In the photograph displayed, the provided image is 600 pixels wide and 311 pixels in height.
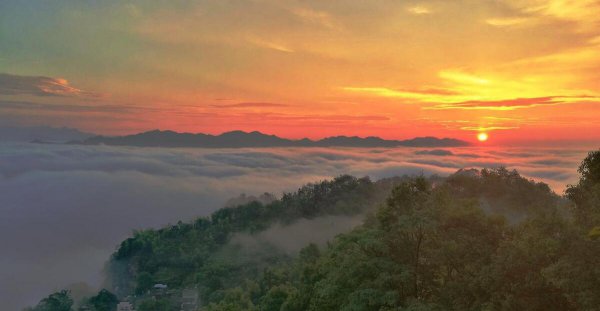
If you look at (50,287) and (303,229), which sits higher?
(303,229)

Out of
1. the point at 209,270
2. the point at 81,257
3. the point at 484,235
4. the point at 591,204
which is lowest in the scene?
the point at 81,257

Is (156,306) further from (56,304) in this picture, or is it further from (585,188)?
(585,188)

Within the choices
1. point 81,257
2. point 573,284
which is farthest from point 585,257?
point 81,257

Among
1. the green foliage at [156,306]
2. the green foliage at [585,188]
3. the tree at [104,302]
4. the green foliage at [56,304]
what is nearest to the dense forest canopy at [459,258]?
the green foliage at [585,188]

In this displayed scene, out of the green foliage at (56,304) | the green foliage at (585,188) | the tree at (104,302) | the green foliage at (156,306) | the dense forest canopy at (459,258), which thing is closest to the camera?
the dense forest canopy at (459,258)

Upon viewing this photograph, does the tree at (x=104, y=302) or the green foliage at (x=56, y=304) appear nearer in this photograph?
the tree at (x=104, y=302)

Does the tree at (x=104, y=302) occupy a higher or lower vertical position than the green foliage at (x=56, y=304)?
higher

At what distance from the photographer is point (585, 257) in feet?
34.7

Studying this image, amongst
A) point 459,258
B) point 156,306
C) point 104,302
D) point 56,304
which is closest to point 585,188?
point 459,258

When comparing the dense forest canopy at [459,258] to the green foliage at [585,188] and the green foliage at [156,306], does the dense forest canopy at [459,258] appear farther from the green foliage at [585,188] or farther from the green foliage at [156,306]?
the green foliage at [156,306]

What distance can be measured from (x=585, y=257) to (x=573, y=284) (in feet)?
2.67

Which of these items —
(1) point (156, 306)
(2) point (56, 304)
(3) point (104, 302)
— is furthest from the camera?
(2) point (56, 304)

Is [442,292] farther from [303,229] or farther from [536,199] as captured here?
[303,229]

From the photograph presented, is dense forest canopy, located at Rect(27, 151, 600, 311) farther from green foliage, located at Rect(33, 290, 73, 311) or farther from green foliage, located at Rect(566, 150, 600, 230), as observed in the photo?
green foliage, located at Rect(33, 290, 73, 311)
